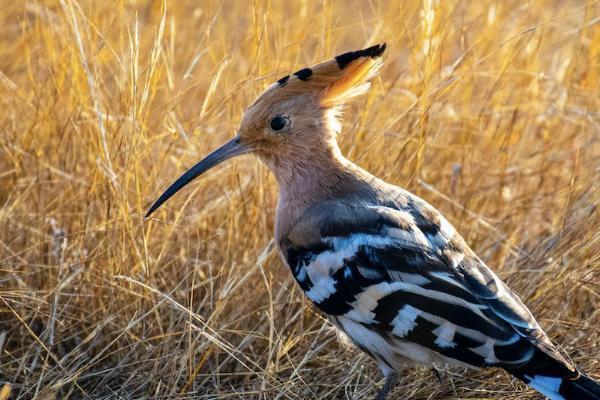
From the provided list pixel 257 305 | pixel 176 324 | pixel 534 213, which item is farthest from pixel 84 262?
pixel 534 213

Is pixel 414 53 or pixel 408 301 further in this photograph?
→ pixel 414 53

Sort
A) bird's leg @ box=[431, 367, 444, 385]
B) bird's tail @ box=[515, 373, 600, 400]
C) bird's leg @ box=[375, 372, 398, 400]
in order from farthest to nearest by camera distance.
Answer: bird's leg @ box=[431, 367, 444, 385]
bird's leg @ box=[375, 372, 398, 400]
bird's tail @ box=[515, 373, 600, 400]

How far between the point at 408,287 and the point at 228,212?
3.04ft

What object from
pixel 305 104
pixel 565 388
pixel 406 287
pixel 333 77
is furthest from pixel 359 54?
pixel 565 388

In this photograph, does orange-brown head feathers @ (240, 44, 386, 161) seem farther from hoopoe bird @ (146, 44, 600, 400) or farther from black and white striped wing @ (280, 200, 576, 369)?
black and white striped wing @ (280, 200, 576, 369)

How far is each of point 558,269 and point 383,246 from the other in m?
0.69

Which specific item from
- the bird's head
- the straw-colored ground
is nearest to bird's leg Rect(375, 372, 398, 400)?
the straw-colored ground

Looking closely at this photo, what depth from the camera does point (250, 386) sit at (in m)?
2.74

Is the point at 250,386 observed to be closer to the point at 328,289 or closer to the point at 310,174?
the point at 328,289

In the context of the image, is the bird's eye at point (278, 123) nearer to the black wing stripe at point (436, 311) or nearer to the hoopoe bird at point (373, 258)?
the hoopoe bird at point (373, 258)

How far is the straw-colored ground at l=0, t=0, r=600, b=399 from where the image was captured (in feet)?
8.96

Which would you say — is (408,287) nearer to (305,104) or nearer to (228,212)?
(305,104)

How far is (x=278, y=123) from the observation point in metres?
2.74

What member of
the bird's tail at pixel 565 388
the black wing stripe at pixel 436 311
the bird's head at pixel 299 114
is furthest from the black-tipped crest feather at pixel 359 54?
the bird's tail at pixel 565 388
